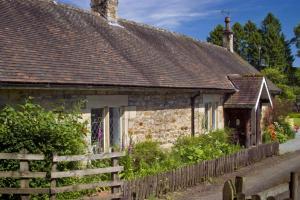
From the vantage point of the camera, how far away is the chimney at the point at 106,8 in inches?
775

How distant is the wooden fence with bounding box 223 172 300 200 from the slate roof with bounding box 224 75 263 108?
53.3 feet

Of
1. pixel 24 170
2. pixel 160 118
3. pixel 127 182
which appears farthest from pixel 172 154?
pixel 24 170

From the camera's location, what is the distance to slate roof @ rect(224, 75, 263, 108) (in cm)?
2120

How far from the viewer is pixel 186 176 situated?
517 inches

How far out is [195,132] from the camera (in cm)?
1878

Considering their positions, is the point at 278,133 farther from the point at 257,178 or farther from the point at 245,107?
the point at 257,178

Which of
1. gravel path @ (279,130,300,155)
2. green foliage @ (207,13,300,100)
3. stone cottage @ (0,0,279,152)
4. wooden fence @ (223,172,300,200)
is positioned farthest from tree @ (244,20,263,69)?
wooden fence @ (223,172,300,200)

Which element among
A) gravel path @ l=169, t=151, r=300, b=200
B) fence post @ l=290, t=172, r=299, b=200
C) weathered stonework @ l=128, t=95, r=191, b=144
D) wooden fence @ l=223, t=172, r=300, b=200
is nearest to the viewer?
wooden fence @ l=223, t=172, r=300, b=200

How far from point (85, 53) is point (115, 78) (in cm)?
146

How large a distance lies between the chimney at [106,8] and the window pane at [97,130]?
23.8 feet

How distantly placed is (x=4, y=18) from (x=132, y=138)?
551 centimetres

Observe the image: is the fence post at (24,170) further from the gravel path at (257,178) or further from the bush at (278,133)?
the bush at (278,133)

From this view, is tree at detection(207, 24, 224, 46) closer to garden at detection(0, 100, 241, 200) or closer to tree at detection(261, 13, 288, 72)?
tree at detection(261, 13, 288, 72)

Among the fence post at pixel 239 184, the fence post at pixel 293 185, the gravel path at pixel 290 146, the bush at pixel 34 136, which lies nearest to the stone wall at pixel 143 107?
the bush at pixel 34 136
